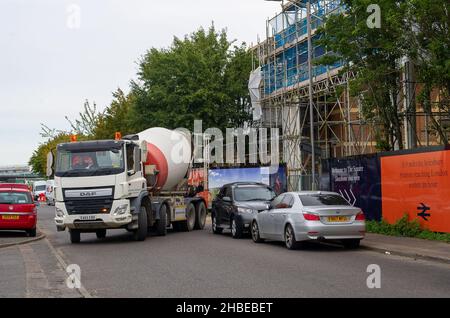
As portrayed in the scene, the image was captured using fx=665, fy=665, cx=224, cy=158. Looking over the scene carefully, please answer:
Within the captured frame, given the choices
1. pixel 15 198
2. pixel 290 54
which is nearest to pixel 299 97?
pixel 290 54

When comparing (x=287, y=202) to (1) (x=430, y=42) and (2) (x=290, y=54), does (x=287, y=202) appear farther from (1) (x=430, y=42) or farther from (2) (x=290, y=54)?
(2) (x=290, y=54)

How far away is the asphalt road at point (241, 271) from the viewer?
10.3 metres

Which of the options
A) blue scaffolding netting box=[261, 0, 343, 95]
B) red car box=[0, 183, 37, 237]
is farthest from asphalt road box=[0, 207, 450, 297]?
blue scaffolding netting box=[261, 0, 343, 95]

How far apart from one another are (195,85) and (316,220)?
2910 centimetres

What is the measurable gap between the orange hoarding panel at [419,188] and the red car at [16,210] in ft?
39.6

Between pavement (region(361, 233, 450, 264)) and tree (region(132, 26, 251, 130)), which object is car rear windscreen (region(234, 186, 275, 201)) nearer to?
pavement (region(361, 233, 450, 264))

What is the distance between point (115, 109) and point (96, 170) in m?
44.3

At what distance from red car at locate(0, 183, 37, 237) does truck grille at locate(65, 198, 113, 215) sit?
4170 millimetres

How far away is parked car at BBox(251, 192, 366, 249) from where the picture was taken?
635 inches

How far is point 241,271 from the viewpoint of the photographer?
1267cm

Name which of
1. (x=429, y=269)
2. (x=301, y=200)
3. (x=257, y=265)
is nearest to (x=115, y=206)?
(x=301, y=200)

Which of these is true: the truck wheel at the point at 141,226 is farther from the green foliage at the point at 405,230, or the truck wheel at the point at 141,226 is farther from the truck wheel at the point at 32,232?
the green foliage at the point at 405,230

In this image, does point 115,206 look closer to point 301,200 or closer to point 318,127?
point 301,200

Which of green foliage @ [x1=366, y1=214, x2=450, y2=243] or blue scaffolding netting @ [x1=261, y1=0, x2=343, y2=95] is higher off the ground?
blue scaffolding netting @ [x1=261, y1=0, x2=343, y2=95]
